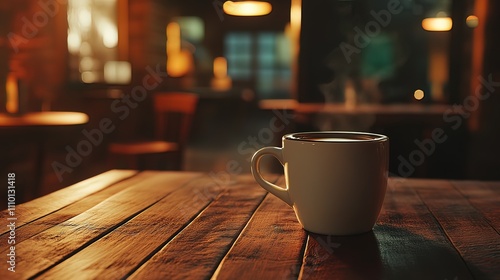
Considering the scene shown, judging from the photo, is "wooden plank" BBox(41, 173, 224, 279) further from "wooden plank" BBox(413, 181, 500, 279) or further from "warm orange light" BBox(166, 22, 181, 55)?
"warm orange light" BBox(166, 22, 181, 55)

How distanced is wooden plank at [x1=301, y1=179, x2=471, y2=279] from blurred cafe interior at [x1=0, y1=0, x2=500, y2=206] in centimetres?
226

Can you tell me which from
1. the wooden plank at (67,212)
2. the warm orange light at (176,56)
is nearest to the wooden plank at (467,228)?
the wooden plank at (67,212)

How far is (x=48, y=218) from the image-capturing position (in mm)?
792

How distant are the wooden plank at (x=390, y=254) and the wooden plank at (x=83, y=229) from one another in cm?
28

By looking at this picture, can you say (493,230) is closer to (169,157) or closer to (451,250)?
(451,250)

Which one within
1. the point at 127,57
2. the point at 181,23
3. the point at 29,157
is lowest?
the point at 29,157

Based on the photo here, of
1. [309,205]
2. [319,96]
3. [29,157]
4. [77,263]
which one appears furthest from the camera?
[319,96]

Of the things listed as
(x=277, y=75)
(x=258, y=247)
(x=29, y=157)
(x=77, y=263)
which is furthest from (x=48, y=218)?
(x=277, y=75)

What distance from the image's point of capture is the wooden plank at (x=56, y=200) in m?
0.80

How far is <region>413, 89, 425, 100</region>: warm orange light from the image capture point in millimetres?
5793

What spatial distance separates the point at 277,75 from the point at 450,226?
42.5 ft
